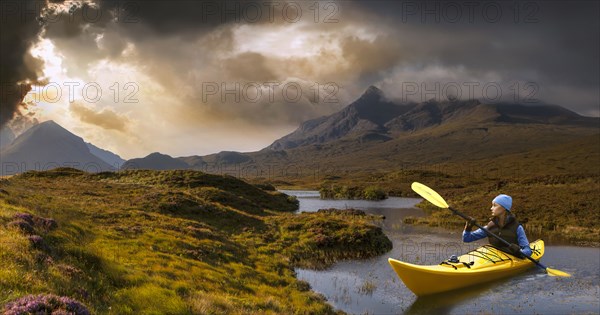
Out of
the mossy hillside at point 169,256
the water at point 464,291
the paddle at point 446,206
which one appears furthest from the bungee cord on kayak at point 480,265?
the mossy hillside at point 169,256

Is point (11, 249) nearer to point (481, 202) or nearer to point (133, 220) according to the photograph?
point (133, 220)

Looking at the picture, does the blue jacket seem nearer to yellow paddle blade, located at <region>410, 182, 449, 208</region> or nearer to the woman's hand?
the woman's hand

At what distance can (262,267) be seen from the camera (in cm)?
2466

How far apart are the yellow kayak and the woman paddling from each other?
946 millimetres

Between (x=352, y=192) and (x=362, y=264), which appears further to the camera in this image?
(x=352, y=192)

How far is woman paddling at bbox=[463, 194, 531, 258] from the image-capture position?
783 inches

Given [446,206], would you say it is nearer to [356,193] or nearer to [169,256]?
[169,256]

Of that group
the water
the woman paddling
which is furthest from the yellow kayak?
the woman paddling

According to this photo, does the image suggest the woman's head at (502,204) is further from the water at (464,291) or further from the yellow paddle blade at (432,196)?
the water at (464,291)

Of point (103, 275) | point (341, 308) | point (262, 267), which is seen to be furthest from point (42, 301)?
point (262, 267)

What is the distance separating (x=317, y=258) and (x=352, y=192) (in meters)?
82.1

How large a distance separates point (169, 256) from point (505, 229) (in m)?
19.2

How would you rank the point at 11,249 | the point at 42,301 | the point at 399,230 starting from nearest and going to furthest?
the point at 42,301 < the point at 11,249 < the point at 399,230

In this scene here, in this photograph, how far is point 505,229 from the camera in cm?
2078
